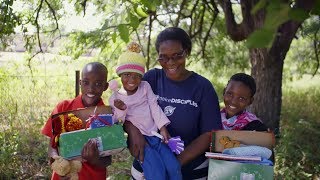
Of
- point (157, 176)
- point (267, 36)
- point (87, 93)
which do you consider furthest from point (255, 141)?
point (267, 36)

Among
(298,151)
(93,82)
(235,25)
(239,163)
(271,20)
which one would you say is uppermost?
(235,25)

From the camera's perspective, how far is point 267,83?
531 cm

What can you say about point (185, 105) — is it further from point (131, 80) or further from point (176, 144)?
point (131, 80)

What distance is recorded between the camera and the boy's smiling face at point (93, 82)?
2189 millimetres

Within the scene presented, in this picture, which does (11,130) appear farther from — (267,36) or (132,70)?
(267,36)

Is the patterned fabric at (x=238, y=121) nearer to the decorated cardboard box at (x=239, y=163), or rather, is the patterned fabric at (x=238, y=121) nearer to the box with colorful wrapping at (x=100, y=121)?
the decorated cardboard box at (x=239, y=163)

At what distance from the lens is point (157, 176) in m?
1.98

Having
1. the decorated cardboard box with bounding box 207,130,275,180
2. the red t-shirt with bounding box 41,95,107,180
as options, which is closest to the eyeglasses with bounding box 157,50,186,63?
the decorated cardboard box with bounding box 207,130,275,180

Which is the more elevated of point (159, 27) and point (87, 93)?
point (159, 27)

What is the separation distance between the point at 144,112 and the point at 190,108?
0.34 m

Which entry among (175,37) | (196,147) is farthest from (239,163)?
(175,37)

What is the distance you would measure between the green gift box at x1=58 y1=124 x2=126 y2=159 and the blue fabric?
0.53 feet

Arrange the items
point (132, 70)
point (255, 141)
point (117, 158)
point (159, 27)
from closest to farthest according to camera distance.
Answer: point (255, 141)
point (132, 70)
point (117, 158)
point (159, 27)

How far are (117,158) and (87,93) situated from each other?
2.99 meters
